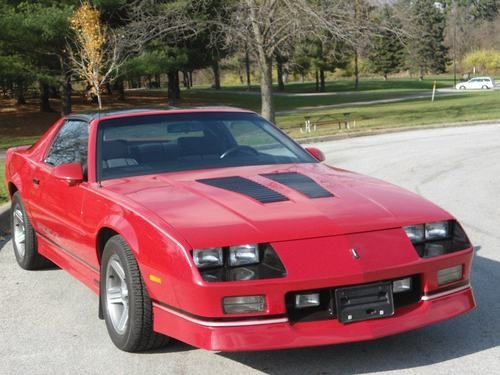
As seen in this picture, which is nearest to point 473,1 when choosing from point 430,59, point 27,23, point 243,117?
point 430,59

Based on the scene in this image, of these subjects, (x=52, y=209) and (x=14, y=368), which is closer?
(x=14, y=368)

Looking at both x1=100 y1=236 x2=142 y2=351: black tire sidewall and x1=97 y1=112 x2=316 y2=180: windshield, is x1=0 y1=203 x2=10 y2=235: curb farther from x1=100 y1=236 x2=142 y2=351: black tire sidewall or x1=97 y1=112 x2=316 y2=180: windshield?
x1=100 y1=236 x2=142 y2=351: black tire sidewall

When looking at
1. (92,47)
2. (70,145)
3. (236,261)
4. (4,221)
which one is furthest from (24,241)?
(92,47)

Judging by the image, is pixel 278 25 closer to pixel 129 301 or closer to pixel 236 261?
pixel 129 301

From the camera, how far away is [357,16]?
23.6 m

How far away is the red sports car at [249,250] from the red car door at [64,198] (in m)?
0.03

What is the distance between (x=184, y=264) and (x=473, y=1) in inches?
5999

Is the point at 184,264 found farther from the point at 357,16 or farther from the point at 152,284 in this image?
the point at 357,16

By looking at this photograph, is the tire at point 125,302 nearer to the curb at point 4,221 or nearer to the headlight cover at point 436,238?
the headlight cover at point 436,238

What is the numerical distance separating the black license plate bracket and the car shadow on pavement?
367mm

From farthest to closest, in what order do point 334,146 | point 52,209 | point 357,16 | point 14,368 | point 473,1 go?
point 473,1
point 357,16
point 334,146
point 52,209
point 14,368

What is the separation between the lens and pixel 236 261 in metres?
3.55

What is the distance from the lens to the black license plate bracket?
3553 mm

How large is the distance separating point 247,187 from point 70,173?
4.46 feet
